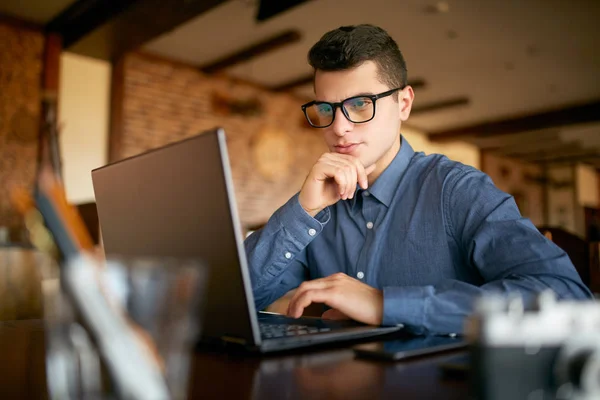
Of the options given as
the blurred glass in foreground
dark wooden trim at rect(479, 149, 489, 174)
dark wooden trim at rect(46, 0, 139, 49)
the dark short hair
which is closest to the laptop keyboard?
the blurred glass in foreground

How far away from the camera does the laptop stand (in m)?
0.64

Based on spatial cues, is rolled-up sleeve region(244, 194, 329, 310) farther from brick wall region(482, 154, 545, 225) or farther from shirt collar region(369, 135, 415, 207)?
brick wall region(482, 154, 545, 225)

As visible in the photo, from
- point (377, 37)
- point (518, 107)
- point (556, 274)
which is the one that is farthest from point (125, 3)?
point (518, 107)

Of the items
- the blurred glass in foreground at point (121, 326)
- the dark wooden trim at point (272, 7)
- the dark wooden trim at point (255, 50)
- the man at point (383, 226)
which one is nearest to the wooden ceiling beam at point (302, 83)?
the dark wooden trim at point (255, 50)

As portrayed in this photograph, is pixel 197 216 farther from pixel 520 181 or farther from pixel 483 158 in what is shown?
Answer: pixel 520 181

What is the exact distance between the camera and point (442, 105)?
7.22 m

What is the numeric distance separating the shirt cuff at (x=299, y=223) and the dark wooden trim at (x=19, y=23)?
15.0ft

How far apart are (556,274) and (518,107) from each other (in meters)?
7.33

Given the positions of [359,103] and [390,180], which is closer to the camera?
[359,103]

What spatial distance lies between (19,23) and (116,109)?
1129 millimetres

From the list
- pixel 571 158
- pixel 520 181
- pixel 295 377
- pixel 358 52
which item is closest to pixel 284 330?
pixel 295 377

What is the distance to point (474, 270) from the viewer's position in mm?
1256

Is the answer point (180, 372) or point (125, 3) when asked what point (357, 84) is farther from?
point (125, 3)

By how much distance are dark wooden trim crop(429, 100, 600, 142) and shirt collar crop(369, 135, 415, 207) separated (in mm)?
6981
